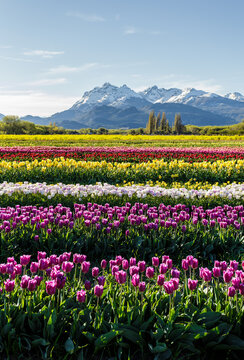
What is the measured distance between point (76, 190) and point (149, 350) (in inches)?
249

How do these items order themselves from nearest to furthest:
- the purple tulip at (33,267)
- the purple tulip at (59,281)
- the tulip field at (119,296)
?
1. the tulip field at (119,296)
2. the purple tulip at (59,281)
3. the purple tulip at (33,267)

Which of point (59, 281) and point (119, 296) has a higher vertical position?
point (59, 281)

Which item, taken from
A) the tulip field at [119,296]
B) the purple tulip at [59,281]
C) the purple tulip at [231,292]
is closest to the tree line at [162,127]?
the tulip field at [119,296]

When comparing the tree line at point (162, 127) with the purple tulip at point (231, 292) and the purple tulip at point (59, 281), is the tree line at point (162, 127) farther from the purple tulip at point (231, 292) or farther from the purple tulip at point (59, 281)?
the purple tulip at point (59, 281)

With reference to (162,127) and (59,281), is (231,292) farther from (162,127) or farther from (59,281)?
(162,127)

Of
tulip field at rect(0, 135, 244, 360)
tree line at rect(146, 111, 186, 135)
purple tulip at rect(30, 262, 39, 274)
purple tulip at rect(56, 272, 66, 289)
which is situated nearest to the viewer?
tulip field at rect(0, 135, 244, 360)

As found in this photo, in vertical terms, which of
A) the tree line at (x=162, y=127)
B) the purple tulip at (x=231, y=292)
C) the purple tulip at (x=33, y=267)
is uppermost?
the tree line at (x=162, y=127)

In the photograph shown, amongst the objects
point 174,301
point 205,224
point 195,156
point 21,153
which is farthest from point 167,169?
point 174,301

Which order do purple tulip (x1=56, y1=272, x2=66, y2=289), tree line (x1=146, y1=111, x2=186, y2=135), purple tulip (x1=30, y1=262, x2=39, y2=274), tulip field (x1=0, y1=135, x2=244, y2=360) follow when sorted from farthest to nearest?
tree line (x1=146, y1=111, x2=186, y2=135)
purple tulip (x1=30, y1=262, x2=39, y2=274)
purple tulip (x1=56, y1=272, x2=66, y2=289)
tulip field (x1=0, y1=135, x2=244, y2=360)

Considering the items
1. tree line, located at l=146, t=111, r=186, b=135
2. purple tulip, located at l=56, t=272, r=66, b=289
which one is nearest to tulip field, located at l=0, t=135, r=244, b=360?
purple tulip, located at l=56, t=272, r=66, b=289

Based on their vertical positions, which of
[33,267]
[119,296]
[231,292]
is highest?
[33,267]

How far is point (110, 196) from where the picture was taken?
354 inches

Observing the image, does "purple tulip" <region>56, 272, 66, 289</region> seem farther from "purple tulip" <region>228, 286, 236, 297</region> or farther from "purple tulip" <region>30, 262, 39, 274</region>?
"purple tulip" <region>228, 286, 236, 297</region>

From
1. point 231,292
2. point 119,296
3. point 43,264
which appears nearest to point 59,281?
point 43,264
